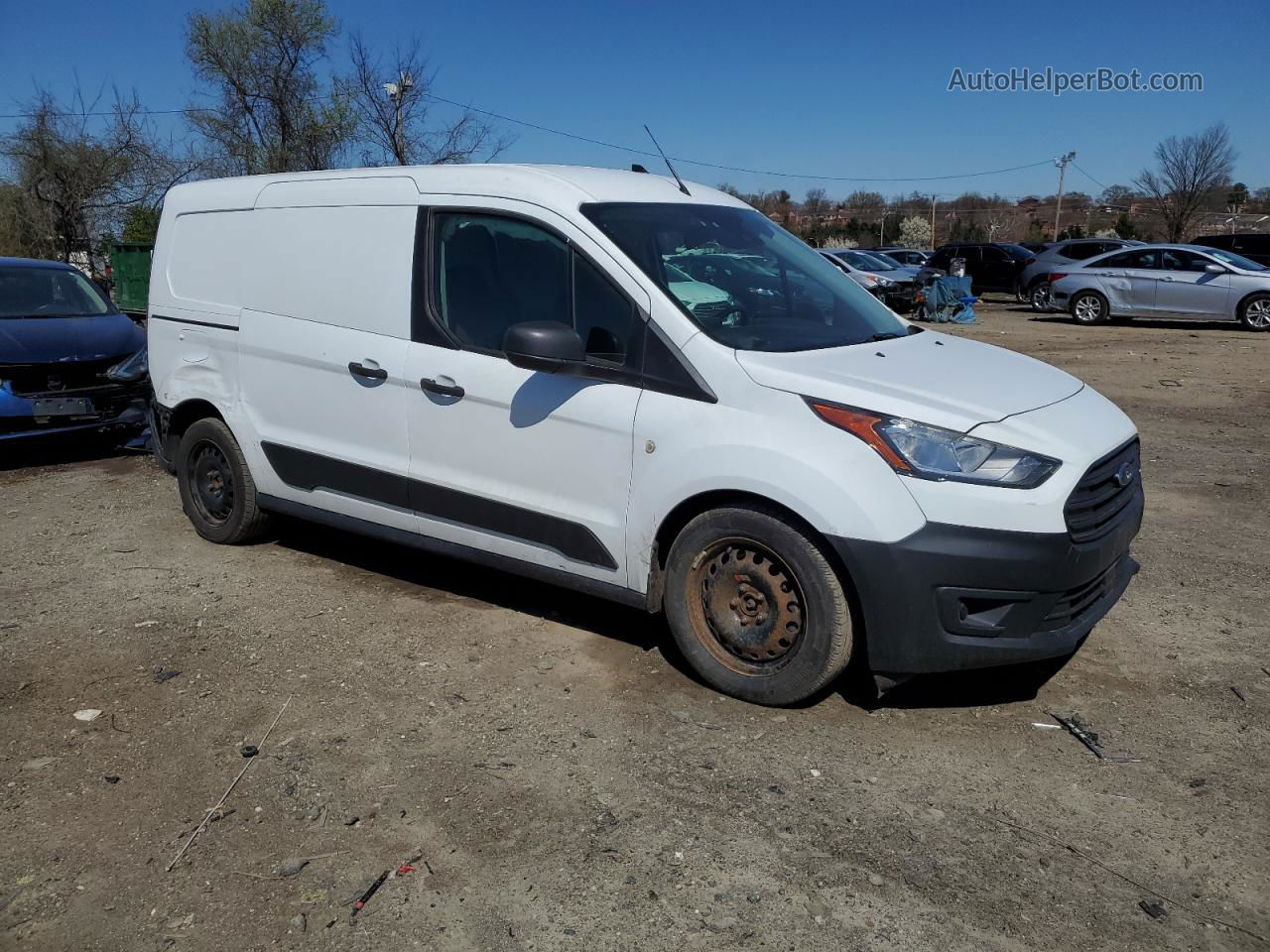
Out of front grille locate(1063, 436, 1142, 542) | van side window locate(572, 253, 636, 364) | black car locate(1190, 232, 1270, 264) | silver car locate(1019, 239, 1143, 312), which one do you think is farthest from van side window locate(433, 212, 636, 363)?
black car locate(1190, 232, 1270, 264)

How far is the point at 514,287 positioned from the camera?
14.7 ft

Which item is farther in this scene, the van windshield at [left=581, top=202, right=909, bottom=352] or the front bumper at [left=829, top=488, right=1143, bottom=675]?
the van windshield at [left=581, top=202, right=909, bottom=352]

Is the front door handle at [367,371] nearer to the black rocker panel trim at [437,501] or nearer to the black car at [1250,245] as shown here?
the black rocker panel trim at [437,501]

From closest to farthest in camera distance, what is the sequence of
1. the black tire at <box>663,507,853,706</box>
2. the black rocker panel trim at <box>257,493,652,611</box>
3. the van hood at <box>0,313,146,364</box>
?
the black tire at <box>663,507,853,706</box> < the black rocker panel trim at <box>257,493,652,611</box> < the van hood at <box>0,313,146,364</box>

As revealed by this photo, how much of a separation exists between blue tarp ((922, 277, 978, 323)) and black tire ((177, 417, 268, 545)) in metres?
19.2

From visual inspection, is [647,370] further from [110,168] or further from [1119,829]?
[110,168]

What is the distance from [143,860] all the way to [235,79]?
2918 cm

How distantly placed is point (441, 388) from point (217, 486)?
2.17 meters

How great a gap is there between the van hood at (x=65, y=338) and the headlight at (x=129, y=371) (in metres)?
0.14

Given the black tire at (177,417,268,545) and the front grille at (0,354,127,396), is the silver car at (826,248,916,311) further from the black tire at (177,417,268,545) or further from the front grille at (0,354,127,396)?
the black tire at (177,417,268,545)

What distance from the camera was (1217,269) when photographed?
19.4 meters

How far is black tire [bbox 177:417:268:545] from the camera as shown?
5.71 meters

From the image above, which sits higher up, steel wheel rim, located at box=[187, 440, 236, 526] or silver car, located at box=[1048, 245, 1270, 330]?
silver car, located at box=[1048, 245, 1270, 330]

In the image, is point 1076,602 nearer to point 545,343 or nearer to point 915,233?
point 545,343
